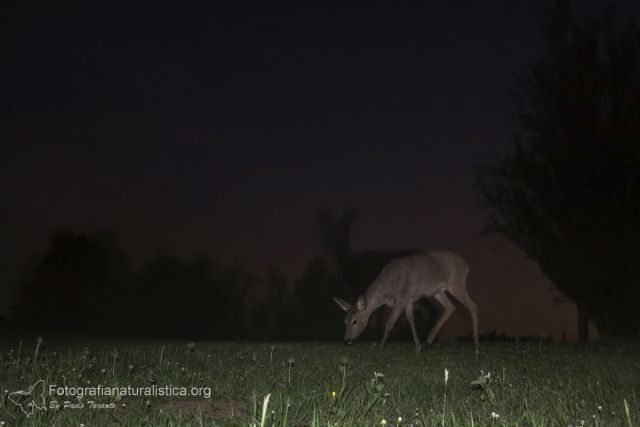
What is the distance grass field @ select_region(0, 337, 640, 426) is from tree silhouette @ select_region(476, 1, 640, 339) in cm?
1190

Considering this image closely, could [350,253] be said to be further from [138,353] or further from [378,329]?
[138,353]

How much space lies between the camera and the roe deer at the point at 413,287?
1686 cm

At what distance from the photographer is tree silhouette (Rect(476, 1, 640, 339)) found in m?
23.9

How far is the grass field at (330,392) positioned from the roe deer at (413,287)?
3.96 m

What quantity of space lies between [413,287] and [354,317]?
1539 millimetres

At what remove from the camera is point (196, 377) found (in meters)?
8.52

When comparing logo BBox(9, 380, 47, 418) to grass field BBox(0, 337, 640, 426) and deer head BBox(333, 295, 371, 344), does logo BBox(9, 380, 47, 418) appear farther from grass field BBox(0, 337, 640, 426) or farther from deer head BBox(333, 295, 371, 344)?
deer head BBox(333, 295, 371, 344)

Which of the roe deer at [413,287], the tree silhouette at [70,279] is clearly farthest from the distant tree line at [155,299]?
the roe deer at [413,287]

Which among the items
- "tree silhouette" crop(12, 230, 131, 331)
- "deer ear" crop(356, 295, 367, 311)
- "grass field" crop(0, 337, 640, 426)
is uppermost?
"tree silhouette" crop(12, 230, 131, 331)

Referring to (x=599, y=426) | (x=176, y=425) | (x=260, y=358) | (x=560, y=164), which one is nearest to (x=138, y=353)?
(x=260, y=358)

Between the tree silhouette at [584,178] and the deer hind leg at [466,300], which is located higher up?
the tree silhouette at [584,178]

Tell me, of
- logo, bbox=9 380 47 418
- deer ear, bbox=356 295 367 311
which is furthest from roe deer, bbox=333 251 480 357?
logo, bbox=9 380 47 418

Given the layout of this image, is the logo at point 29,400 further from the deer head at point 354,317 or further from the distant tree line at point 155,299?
the distant tree line at point 155,299

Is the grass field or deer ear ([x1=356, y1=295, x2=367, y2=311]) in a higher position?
deer ear ([x1=356, y1=295, x2=367, y2=311])
